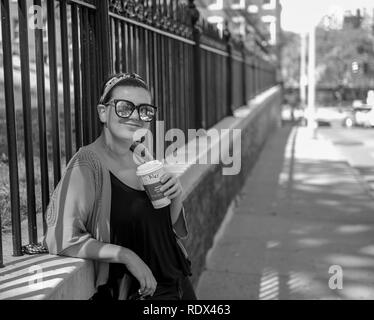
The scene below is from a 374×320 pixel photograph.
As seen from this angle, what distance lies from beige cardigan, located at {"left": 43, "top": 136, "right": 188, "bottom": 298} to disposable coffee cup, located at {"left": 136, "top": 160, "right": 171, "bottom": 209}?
138 millimetres

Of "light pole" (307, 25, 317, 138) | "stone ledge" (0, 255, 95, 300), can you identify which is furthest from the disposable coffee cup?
"light pole" (307, 25, 317, 138)

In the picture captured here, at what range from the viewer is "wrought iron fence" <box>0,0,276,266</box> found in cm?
260

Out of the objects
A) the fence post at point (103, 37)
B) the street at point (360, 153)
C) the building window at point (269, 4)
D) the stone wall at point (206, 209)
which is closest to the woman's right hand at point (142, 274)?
the fence post at point (103, 37)

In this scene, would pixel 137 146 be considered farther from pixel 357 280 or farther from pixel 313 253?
pixel 313 253

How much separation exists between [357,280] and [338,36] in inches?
1761

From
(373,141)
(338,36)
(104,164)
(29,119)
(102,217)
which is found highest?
(338,36)

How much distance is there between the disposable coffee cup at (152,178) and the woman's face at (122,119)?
6.8 inches

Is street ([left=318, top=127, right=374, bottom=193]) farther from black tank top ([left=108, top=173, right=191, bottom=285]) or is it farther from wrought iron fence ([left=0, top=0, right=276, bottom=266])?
black tank top ([left=108, top=173, right=191, bottom=285])

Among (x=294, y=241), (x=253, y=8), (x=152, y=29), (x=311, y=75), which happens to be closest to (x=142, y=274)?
(x=152, y=29)

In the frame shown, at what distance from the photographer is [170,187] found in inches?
96.2

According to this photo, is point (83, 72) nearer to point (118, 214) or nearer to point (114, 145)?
point (114, 145)

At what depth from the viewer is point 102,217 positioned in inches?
91.9

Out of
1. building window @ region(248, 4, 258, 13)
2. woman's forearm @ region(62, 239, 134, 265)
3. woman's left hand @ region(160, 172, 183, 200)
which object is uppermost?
building window @ region(248, 4, 258, 13)

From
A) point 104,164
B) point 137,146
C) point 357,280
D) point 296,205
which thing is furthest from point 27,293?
point 296,205
